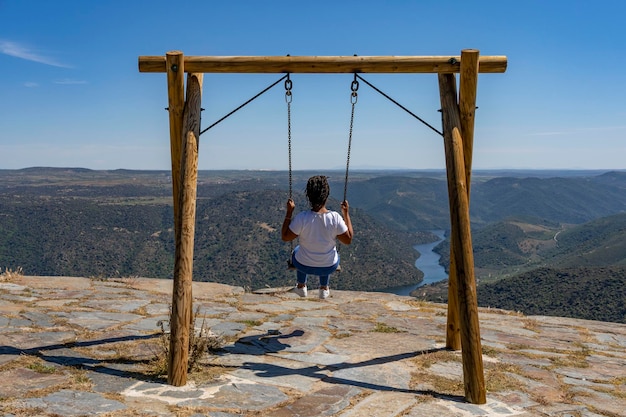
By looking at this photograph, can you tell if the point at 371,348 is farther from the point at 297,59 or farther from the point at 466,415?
the point at 297,59

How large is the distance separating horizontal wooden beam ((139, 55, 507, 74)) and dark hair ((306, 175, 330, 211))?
4.01ft

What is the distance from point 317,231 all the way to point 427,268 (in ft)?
371

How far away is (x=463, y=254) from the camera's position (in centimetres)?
446

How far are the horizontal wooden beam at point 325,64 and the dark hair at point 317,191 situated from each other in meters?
1.22

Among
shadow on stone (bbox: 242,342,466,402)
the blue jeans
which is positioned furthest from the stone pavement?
the blue jeans

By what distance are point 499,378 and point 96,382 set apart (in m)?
3.17

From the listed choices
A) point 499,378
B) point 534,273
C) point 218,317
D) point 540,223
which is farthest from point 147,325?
→ point 540,223

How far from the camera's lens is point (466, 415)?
12.4 feet

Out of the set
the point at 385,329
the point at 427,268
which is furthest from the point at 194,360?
the point at 427,268

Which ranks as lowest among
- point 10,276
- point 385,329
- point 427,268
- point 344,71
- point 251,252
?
point 427,268

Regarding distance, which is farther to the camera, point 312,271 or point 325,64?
point 312,271

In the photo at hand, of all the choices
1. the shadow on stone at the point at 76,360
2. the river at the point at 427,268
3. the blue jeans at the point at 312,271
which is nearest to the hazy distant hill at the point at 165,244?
the river at the point at 427,268

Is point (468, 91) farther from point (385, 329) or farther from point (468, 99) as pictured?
point (385, 329)

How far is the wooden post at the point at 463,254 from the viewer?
4137mm
